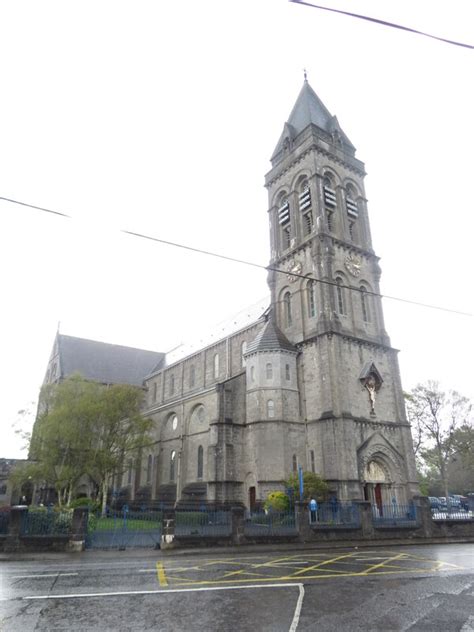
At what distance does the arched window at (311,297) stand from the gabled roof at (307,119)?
15575mm

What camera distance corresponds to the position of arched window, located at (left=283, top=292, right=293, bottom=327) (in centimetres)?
3506

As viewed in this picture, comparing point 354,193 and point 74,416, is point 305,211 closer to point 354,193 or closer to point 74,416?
point 354,193

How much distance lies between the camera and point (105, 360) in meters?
55.1

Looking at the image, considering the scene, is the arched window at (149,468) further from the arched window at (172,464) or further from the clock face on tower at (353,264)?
the clock face on tower at (353,264)

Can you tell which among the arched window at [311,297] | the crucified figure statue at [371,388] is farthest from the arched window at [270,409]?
the arched window at [311,297]

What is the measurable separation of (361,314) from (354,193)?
1247 centimetres

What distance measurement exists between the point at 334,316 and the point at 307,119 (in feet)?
66.0

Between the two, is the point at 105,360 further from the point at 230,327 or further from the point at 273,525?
the point at 273,525

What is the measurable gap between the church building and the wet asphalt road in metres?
15.0

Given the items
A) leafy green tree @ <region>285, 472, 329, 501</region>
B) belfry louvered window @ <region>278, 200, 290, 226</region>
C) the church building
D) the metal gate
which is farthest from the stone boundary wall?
belfry louvered window @ <region>278, 200, 290, 226</region>

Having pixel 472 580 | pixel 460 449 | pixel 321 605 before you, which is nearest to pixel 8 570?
pixel 321 605

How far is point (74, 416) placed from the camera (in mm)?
32031

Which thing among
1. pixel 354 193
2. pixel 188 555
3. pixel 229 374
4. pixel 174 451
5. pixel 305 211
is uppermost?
pixel 354 193

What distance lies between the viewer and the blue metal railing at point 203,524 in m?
18.0
